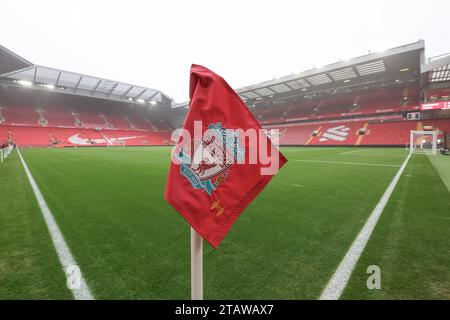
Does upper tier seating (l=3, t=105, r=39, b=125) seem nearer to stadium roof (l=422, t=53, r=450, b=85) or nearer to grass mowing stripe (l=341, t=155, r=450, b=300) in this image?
grass mowing stripe (l=341, t=155, r=450, b=300)

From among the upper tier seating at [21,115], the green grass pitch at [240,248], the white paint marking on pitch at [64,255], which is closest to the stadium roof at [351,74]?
the green grass pitch at [240,248]

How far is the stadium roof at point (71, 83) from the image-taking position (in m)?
26.5

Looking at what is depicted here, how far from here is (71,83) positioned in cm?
3509

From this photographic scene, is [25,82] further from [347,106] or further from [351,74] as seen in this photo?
[347,106]

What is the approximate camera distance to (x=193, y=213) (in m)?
1.12

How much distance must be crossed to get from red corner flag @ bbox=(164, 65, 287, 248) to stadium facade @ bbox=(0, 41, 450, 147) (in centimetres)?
2799

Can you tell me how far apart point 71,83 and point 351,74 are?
41.9 m

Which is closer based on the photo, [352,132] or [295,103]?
[352,132]

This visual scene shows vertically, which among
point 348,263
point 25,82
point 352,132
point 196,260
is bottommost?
point 348,263

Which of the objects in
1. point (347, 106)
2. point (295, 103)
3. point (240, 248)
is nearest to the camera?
point (240, 248)

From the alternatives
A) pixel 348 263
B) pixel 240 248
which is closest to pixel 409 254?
pixel 348 263

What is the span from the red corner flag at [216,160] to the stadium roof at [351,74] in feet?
84.1

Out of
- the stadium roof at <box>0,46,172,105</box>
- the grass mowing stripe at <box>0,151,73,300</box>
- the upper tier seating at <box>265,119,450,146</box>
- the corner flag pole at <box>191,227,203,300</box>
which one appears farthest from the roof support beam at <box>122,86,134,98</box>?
the corner flag pole at <box>191,227,203,300</box>

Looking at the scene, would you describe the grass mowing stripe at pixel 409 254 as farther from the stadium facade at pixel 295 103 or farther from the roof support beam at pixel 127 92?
the roof support beam at pixel 127 92
